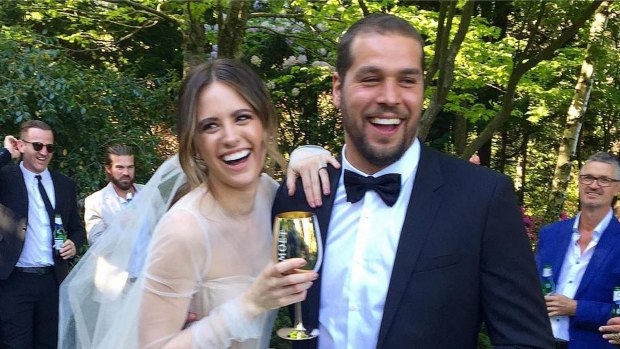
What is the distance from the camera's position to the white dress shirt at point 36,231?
6484 millimetres

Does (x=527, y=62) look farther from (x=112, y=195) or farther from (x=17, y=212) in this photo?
(x=17, y=212)

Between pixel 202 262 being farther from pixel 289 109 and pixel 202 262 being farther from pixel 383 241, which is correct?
pixel 289 109

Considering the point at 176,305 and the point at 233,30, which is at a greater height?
the point at 233,30

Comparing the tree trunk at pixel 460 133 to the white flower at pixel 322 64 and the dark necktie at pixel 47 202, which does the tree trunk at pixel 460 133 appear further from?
the dark necktie at pixel 47 202

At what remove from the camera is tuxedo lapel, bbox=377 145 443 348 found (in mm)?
2227

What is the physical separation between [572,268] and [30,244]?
483 centimetres

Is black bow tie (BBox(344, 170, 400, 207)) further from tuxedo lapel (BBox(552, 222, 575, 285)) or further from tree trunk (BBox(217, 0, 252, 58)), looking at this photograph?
tree trunk (BBox(217, 0, 252, 58))

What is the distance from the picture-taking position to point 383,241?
93.4 inches

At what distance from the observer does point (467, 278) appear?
7.23 ft

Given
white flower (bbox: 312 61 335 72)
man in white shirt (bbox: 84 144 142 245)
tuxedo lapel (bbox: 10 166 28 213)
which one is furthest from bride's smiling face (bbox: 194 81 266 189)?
white flower (bbox: 312 61 335 72)

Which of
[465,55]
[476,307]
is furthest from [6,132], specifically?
[476,307]

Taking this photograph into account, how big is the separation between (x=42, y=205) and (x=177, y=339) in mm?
4755

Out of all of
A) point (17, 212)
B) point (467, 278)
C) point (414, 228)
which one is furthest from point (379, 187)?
point (17, 212)

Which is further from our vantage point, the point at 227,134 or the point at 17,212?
the point at 17,212
